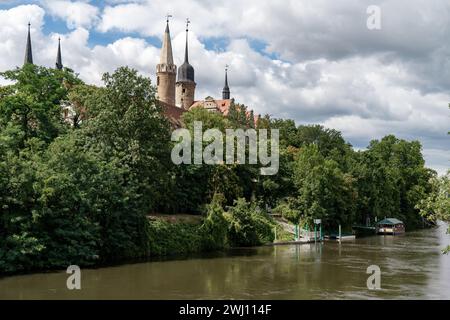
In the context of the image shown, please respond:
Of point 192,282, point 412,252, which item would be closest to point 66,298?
point 192,282

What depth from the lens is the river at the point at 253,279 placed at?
21.9m

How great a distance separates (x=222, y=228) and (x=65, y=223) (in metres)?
14.6

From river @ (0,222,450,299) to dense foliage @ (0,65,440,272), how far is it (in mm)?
2043

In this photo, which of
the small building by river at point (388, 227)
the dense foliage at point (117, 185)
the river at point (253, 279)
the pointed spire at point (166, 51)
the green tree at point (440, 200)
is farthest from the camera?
the pointed spire at point (166, 51)

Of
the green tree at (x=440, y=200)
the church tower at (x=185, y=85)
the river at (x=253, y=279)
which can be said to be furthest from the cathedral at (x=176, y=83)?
the green tree at (x=440, y=200)

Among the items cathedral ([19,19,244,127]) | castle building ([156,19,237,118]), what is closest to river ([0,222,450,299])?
cathedral ([19,19,244,127])

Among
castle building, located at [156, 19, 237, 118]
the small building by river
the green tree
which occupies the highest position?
castle building, located at [156, 19, 237, 118]

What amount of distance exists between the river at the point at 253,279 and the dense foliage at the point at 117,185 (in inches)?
80.4

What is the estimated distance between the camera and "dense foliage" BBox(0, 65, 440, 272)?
26.6 m

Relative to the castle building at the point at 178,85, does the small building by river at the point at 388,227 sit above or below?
below

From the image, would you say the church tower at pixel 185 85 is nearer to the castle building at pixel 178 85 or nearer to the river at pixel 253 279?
the castle building at pixel 178 85

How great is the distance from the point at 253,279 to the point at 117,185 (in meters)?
9.84

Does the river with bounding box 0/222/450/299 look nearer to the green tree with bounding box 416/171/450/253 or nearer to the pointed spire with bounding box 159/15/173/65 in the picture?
the green tree with bounding box 416/171/450/253
